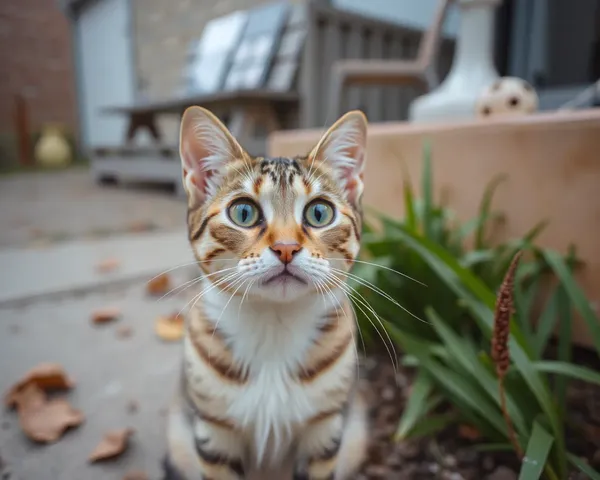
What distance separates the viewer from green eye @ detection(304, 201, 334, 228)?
2.27 ft

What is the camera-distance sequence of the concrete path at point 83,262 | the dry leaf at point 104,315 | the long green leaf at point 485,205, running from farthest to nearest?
1. the concrete path at point 83,262
2. the dry leaf at point 104,315
3. the long green leaf at point 485,205

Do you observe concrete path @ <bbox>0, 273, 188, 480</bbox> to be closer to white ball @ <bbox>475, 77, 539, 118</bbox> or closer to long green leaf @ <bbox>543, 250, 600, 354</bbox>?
long green leaf @ <bbox>543, 250, 600, 354</bbox>

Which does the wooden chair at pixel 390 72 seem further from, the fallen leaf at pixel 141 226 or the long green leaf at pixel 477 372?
the long green leaf at pixel 477 372

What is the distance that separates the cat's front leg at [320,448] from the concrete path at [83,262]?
1.37 meters

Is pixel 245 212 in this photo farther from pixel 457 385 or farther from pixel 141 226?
pixel 141 226

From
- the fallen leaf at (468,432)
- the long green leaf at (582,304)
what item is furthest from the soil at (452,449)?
the long green leaf at (582,304)

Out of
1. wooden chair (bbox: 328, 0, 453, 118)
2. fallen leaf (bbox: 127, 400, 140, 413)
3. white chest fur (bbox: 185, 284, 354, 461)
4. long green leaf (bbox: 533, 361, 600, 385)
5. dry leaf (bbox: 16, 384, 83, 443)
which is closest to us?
white chest fur (bbox: 185, 284, 354, 461)

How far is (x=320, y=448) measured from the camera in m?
0.79

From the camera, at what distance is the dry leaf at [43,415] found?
1133mm

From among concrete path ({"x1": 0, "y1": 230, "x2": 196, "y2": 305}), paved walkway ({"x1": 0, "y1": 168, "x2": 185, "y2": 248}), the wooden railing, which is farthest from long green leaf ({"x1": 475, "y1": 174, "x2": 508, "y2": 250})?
paved walkway ({"x1": 0, "y1": 168, "x2": 185, "y2": 248})

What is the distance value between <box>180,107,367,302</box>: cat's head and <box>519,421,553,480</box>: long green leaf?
47 centimetres

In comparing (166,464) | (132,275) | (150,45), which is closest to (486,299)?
(166,464)

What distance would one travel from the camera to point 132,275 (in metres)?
2.23

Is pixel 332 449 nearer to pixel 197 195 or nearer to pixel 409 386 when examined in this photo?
pixel 197 195
